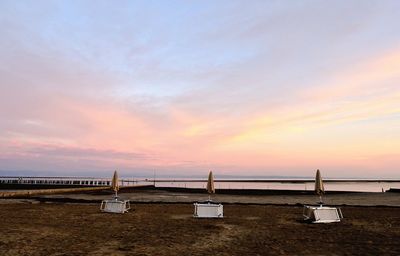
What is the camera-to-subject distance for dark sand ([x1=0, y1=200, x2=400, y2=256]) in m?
10.3

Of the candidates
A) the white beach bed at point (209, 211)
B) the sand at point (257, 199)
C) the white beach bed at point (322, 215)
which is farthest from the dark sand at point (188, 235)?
the sand at point (257, 199)

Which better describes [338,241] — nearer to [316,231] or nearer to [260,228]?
[316,231]

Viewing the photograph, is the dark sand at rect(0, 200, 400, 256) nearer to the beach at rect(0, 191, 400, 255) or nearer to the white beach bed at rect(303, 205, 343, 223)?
the beach at rect(0, 191, 400, 255)

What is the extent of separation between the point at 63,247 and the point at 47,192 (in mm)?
30023

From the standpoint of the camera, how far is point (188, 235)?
1285 centimetres

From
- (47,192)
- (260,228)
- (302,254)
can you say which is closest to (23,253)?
(302,254)

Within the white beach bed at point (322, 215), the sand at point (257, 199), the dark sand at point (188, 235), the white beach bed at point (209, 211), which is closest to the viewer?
the dark sand at point (188, 235)

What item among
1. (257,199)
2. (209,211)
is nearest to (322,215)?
(209,211)

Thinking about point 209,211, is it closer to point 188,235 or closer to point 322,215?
point 188,235

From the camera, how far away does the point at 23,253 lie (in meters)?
9.64

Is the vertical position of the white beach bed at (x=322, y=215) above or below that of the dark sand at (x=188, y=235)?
above

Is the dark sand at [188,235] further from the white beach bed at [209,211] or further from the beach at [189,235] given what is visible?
the white beach bed at [209,211]

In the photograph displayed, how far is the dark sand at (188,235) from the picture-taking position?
33.8ft

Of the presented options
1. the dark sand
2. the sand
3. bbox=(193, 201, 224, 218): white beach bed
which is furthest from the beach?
the sand
